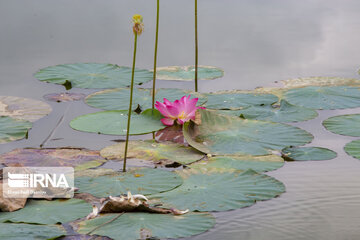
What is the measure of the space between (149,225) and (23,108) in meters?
1.69

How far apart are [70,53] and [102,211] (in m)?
2.74

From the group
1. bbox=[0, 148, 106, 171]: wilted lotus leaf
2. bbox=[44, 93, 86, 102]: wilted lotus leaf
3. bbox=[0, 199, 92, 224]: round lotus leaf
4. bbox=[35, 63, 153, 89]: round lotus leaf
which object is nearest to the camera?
bbox=[0, 199, 92, 224]: round lotus leaf

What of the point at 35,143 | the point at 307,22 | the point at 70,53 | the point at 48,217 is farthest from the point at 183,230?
the point at 307,22

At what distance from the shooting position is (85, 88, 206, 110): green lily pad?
3.71m

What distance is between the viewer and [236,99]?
12.6 ft

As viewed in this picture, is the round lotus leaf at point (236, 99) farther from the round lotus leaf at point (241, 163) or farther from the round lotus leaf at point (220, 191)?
the round lotus leaf at point (220, 191)

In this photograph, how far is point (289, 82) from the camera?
4.30 m

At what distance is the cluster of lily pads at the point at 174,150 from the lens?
7.39 feet

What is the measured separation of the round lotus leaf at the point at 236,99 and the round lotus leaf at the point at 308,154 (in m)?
0.71

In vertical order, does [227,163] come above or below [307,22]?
below

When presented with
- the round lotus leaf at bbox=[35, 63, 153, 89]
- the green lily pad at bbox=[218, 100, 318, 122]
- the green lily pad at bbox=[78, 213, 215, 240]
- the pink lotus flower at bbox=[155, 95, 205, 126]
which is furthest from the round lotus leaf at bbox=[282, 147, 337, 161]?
the round lotus leaf at bbox=[35, 63, 153, 89]

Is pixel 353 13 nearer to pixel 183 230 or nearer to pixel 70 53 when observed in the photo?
pixel 70 53

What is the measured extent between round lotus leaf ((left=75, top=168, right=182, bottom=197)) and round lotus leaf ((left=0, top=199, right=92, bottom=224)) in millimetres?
139

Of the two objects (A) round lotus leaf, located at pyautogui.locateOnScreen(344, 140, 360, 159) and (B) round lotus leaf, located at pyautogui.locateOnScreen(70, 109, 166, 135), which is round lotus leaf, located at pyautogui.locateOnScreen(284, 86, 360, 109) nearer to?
(A) round lotus leaf, located at pyautogui.locateOnScreen(344, 140, 360, 159)
